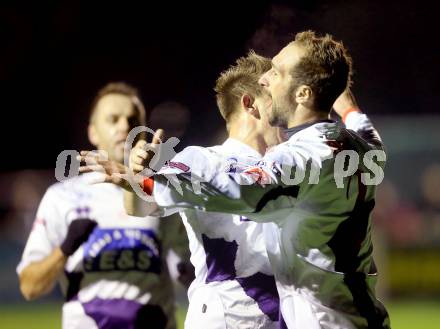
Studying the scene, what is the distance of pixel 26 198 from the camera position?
13797mm

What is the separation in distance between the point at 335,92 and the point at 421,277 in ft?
33.7

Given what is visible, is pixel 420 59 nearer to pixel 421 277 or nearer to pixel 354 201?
pixel 354 201

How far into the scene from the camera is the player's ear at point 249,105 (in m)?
4.04

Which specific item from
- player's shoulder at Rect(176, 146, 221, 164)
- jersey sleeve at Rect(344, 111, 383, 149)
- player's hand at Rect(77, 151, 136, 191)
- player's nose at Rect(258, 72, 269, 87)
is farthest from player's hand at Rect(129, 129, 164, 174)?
jersey sleeve at Rect(344, 111, 383, 149)

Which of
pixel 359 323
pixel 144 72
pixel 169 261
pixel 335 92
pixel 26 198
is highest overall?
pixel 144 72

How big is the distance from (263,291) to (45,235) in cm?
144

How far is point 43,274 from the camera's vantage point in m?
4.54

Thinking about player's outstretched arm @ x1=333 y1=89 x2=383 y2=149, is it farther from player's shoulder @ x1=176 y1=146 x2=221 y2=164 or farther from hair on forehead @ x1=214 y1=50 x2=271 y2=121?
player's shoulder @ x1=176 y1=146 x2=221 y2=164

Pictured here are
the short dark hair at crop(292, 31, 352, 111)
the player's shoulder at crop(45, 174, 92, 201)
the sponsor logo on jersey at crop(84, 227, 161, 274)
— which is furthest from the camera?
the player's shoulder at crop(45, 174, 92, 201)

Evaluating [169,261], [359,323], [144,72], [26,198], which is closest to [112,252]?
[169,261]

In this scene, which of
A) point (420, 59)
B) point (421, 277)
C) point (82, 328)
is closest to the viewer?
point (82, 328)

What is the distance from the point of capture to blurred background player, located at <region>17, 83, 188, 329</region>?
4617 mm

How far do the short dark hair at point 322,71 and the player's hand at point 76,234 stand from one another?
163 centimetres

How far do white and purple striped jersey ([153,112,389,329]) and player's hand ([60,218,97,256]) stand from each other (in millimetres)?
1279
